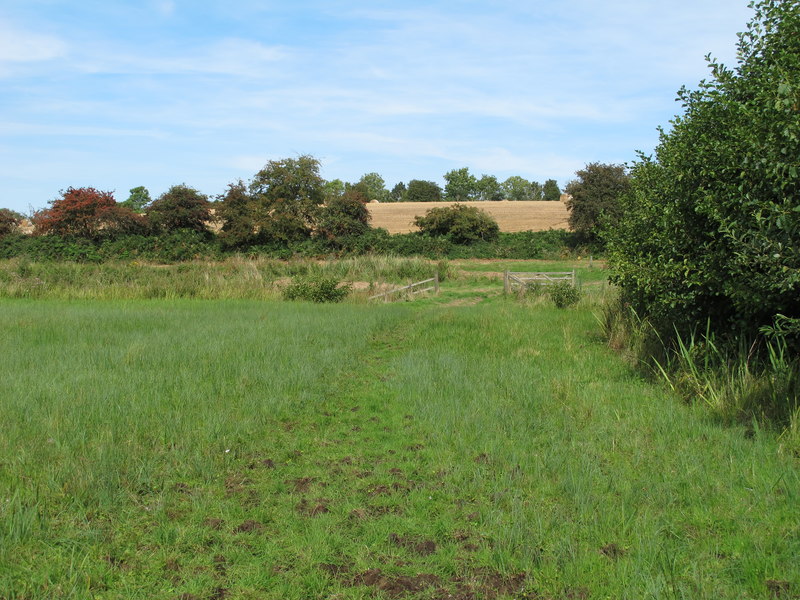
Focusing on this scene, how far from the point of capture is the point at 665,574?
168 inches

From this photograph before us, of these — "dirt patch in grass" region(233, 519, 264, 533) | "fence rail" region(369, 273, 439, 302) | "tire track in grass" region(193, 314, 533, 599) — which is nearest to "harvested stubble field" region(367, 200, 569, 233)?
"fence rail" region(369, 273, 439, 302)

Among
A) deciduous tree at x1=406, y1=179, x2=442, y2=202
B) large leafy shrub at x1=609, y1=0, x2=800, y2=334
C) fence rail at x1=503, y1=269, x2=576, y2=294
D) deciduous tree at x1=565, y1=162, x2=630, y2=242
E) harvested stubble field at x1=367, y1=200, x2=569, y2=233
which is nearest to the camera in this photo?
large leafy shrub at x1=609, y1=0, x2=800, y2=334

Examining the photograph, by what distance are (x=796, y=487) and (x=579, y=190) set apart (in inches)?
1672

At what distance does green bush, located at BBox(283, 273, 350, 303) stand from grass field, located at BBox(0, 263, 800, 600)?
606 inches

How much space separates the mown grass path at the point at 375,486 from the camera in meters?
4.32

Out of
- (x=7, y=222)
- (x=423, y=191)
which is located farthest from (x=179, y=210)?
(x=423, y=191)

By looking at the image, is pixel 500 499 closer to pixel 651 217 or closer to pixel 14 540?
pixel 14 540

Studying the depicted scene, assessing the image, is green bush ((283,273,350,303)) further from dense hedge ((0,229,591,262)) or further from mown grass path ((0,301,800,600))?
dense hedge ((0,229,591,262))

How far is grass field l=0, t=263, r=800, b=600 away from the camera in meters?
4.32

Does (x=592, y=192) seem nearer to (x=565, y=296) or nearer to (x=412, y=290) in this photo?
(x=412, y=290)

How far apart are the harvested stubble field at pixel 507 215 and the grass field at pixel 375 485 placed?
47.4 metres

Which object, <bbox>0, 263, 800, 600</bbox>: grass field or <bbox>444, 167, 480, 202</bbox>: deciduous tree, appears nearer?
<bbox>0, 263, 800, 600</bbox>: grass field

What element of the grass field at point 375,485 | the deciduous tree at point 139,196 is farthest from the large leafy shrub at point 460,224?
the deciduous tree at point 139,196

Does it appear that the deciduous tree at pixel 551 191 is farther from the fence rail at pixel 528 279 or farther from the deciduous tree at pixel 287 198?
the fence rail at pixel 528 279
